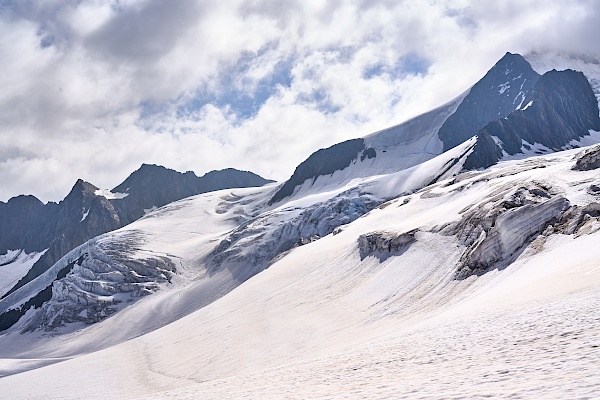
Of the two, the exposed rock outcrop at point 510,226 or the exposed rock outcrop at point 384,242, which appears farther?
the exposed rock outcrop at point 384,242

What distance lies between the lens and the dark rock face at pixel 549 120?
163025 millimetres

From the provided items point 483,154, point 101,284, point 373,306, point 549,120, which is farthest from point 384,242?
point 549,120

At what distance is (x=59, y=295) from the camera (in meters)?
141

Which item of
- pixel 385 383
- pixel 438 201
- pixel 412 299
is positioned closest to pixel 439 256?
pixel 412 299

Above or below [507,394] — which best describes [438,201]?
above

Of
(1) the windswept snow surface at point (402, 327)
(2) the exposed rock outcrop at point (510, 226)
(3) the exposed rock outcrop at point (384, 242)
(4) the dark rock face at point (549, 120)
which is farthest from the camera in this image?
(4) the dark rock face at point (549, 120)

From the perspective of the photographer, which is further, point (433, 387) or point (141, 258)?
point (141, 258)

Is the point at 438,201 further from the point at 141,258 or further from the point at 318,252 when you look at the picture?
the point at 141,258

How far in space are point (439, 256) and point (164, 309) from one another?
93.2 m

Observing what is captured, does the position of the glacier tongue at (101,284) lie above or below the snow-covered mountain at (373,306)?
above

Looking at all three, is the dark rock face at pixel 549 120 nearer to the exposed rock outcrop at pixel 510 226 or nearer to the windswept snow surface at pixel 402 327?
the windswept snow surface at pixel 402 327

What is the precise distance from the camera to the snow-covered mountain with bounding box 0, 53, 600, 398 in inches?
605

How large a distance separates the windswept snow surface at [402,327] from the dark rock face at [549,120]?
8591 cm

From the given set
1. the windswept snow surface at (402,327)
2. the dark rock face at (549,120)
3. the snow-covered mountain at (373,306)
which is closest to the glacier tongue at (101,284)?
the snow-covered mountain at (373,306)
